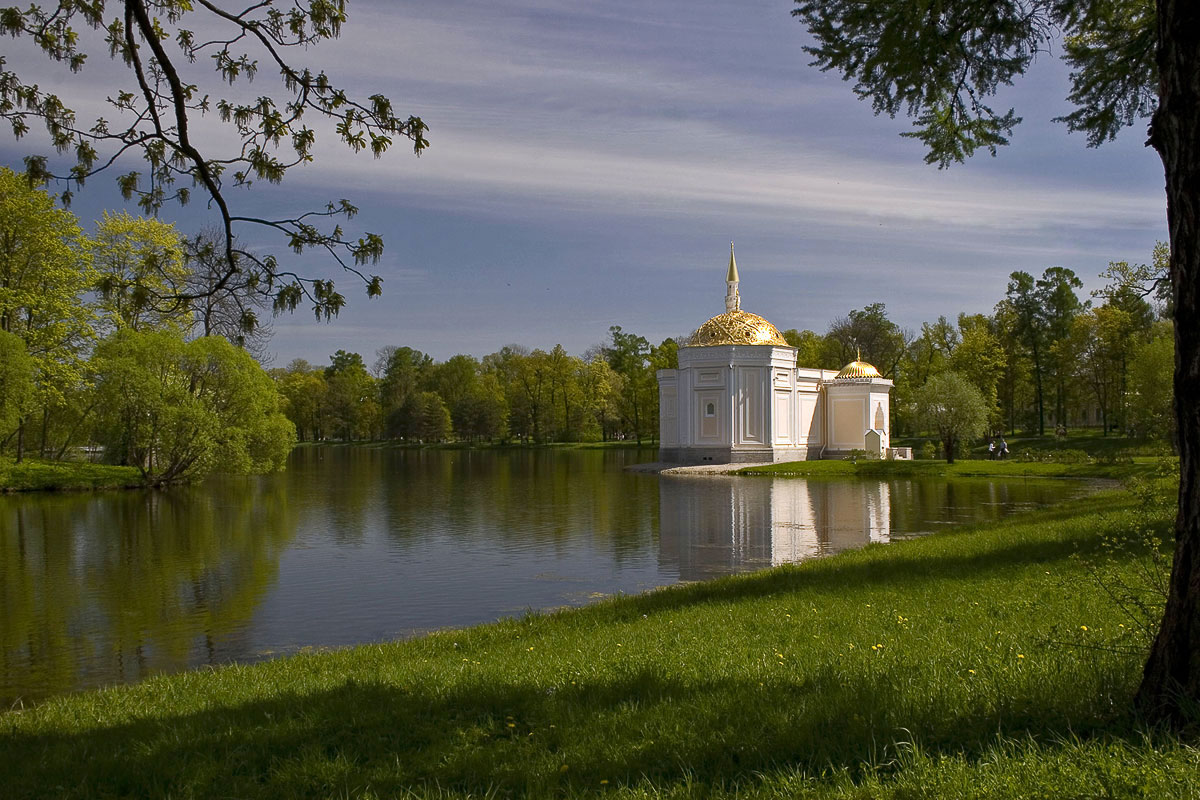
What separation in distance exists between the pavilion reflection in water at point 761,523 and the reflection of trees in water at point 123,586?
8.02m

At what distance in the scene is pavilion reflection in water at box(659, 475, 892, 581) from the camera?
1792cm

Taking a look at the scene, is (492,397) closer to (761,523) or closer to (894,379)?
(894,379)

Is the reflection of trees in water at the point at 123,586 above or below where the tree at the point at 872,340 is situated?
below

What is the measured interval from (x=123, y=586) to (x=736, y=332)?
43.2 meters

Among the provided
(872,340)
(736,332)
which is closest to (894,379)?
(872,340)

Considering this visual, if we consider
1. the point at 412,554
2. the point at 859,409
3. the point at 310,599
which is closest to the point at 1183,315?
the point at 310,599

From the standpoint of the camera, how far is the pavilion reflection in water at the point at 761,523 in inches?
706

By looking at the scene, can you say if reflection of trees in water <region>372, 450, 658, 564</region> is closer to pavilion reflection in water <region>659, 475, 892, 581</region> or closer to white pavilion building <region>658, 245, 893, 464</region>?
pavilion reflection in water <region>659, 475, 892, 581</region>

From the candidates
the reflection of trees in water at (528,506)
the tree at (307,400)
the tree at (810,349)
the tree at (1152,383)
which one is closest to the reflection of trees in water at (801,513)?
the reflection of trees in water at (528,506)

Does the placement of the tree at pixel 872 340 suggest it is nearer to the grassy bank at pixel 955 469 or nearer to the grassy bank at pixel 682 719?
the grassy bank at pixel 955 469

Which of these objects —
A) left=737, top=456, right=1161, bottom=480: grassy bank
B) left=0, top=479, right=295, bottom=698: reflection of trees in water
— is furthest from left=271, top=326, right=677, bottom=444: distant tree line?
left=0, top=479, right=295, bottom=698: reflection of trees in water

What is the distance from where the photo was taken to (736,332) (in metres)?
54.3

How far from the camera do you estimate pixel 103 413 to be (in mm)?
34844

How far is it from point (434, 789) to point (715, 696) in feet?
6.32
